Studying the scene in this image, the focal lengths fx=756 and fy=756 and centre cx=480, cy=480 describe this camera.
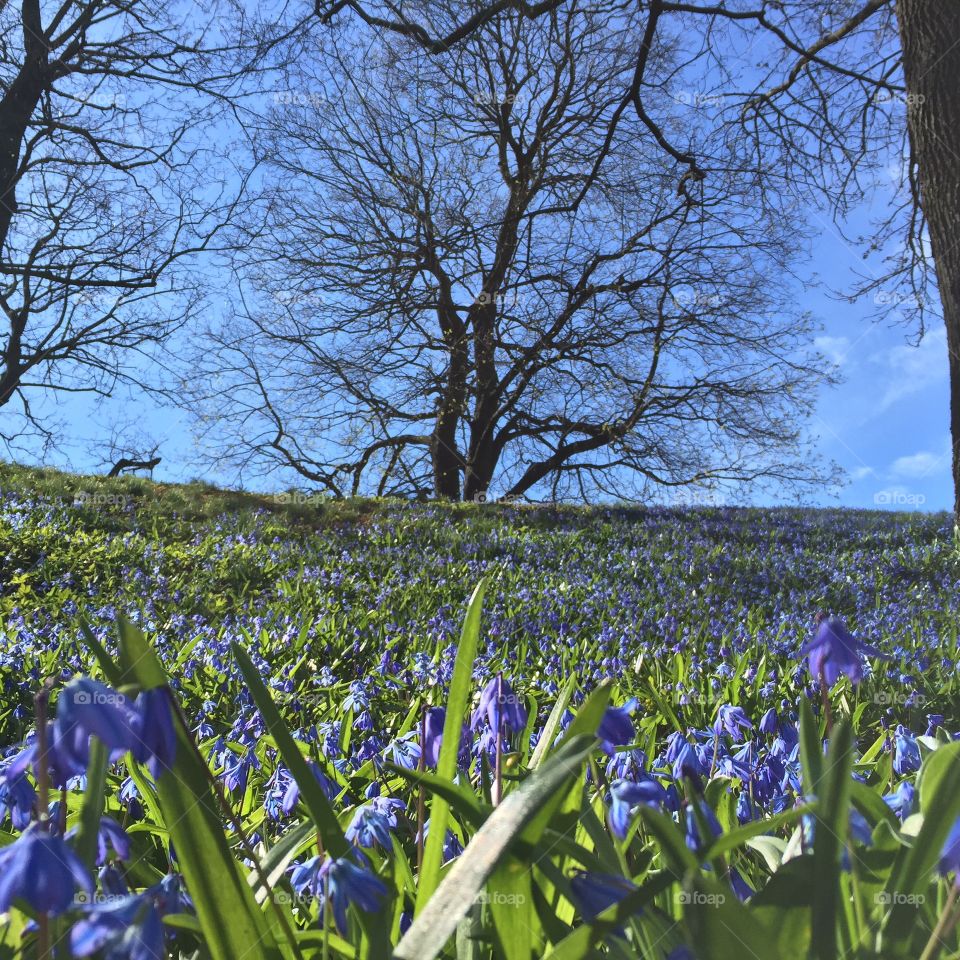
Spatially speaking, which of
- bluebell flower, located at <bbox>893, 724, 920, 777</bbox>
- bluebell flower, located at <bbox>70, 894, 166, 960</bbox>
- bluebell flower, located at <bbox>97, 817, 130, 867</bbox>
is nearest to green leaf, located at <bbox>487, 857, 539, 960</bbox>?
bluebell flower, located at <bbox>70, 894, 166, 960</bbox>

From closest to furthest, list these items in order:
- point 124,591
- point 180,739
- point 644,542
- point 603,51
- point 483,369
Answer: point 180,739 < point 124,591 < point 644,542 < point 603,51 < point 483,369

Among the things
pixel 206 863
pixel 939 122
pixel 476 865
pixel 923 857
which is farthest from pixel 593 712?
pixel 939 122

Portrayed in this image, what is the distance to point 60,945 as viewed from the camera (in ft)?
3.35

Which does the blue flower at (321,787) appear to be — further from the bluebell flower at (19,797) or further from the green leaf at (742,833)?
the green leaf at (742,833)

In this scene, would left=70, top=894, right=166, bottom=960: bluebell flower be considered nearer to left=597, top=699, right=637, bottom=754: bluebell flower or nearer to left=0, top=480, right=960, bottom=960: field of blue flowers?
left=0, top=480, right=960, bottom=960: field of blue flowers

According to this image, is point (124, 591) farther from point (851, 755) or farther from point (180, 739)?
point (851, 755)

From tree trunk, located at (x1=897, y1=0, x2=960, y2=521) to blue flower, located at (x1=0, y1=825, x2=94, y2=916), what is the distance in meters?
8.67

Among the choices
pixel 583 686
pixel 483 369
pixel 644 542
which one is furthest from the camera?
pixel 483 369

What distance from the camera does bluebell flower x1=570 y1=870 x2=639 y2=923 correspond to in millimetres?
996

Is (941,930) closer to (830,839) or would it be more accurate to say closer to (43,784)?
(830,839)

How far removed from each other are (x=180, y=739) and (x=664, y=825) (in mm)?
722

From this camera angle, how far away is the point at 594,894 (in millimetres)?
1001

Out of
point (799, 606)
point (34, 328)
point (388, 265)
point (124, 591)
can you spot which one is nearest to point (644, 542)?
point (799, 606)

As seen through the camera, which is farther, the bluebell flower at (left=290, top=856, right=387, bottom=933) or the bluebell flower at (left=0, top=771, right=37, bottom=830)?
the bluebell flower at (left=0, top=771, right=37, bottom=830)
